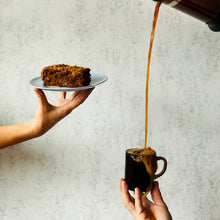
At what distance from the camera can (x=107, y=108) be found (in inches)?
47.7

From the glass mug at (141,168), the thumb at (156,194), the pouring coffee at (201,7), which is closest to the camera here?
the pouring coffee at (201,7)

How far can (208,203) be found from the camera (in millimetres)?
1277

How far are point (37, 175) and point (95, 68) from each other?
542mm

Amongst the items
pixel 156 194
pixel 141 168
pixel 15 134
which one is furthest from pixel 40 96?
pixel 156 194

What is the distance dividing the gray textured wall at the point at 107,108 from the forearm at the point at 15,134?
242 millimetres

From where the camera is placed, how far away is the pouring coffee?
69 centimetres

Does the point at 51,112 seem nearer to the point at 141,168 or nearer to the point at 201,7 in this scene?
the point at 141,168

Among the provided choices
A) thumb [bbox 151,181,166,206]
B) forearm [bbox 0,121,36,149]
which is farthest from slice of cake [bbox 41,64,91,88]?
thumb [bbox 151,181,166,206]

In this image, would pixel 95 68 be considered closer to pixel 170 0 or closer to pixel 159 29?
pixel 159 29

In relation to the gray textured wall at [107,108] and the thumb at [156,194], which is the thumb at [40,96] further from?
the thumb at [156,194]

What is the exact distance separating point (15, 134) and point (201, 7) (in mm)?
701

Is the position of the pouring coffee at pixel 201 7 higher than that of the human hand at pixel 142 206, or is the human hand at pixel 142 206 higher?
the pouring coffee at pixel 201 7

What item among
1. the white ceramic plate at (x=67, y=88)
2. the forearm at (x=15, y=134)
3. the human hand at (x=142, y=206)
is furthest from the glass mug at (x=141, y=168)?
the forearm at (x=15, y=134)

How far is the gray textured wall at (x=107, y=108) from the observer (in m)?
1.16
